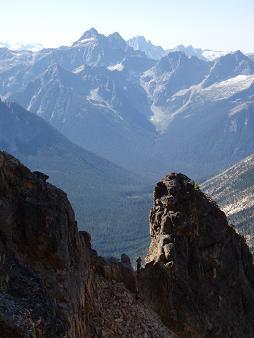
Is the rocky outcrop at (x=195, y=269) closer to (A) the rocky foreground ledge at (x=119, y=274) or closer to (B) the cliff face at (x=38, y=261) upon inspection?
(A) the rocky foreground ledge at (x=119, y=274)

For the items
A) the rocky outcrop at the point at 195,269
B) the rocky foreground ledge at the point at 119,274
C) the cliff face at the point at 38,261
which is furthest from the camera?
the rocky outcrop at the point at 195,269

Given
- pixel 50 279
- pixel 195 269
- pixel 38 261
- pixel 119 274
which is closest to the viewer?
pixel 50 279

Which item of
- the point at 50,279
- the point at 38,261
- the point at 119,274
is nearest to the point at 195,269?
the point at 119,274

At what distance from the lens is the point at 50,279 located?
3466 cm

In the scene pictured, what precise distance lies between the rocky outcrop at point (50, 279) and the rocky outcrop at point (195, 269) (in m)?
5.08

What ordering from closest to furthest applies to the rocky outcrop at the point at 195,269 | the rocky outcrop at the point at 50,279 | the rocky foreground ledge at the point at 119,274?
1. the rocky outcrop at the point at 50,279
2. the rocky foreground ledge at the point at 119,274
3. the rocky outcrop at the point at 195,269

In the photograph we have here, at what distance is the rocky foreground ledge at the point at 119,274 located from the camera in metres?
31.7

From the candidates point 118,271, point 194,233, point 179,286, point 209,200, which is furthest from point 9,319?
point 209,200

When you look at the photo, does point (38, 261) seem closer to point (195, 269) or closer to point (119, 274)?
point (119, 274)

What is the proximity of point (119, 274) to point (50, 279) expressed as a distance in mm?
13646

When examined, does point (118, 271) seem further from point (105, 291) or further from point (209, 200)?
point (209, 200)

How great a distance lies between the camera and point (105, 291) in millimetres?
44875

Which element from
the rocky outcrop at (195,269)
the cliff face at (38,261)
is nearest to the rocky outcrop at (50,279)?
the cliff face at (38,261)

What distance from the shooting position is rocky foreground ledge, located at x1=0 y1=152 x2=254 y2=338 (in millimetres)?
31734
